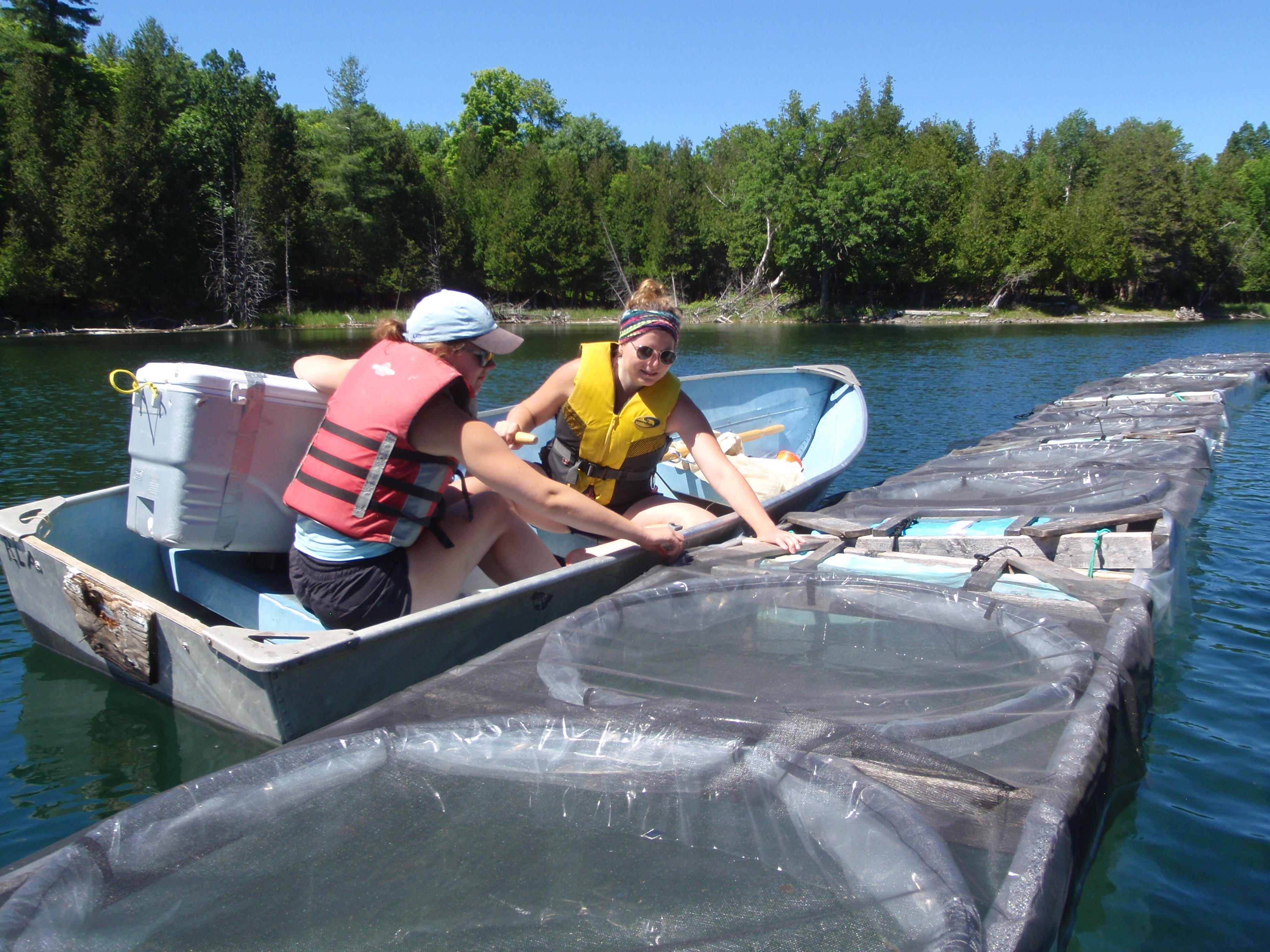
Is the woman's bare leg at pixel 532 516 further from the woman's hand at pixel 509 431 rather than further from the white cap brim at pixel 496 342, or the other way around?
the white cap brim at pixel 496 342

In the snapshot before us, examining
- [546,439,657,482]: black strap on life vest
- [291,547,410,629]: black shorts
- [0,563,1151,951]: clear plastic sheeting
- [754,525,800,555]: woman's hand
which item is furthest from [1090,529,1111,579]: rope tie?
[291,547,410,629]: black shorts

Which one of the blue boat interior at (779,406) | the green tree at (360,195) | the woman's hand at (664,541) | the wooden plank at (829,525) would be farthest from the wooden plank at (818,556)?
the green tree at (360,195)

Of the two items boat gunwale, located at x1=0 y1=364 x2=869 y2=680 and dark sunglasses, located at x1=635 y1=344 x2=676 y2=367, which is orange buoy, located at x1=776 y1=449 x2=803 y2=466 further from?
dark sunglasses, located at x1=635 y1=344 x2=676 y2=367

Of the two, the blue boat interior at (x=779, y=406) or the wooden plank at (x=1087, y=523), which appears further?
the blue boat interior at (x=779, y=406)

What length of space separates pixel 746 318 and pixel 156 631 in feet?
149

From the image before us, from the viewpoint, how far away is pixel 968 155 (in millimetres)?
65812

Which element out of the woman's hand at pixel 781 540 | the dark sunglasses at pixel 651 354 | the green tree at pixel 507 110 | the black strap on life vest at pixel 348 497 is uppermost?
the green tree at pixel 507 110

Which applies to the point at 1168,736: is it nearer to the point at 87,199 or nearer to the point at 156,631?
the point at 156,631

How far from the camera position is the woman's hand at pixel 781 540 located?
366cm

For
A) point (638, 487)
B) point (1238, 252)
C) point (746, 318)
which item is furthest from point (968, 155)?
point (638, 487)

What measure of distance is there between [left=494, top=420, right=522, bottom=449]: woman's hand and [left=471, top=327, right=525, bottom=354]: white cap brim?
652 millimetres

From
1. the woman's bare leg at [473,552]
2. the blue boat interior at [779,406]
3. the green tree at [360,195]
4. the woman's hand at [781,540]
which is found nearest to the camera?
the woman's bare leg at [473,552]

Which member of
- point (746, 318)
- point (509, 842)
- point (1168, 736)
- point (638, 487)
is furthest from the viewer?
point (746, 318)

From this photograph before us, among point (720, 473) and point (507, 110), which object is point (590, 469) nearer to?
point (720, 473)
